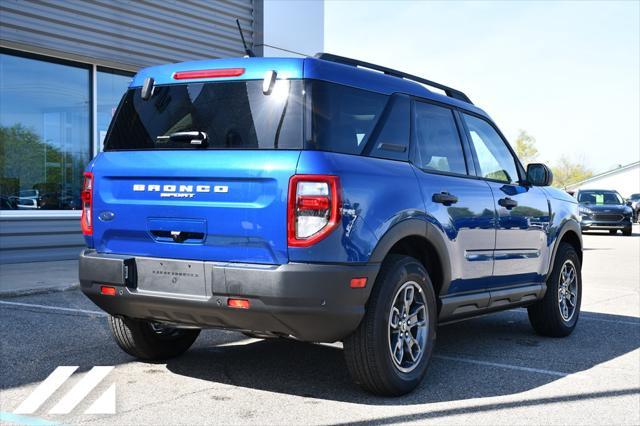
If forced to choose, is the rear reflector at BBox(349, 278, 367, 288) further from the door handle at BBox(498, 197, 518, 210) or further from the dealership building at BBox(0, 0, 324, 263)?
the dealership building at BBox(0, 0, 324, 263)

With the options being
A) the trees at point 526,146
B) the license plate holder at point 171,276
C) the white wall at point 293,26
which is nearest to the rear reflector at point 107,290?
the license plate holder at point 171,276

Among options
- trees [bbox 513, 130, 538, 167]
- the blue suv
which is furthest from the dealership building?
trees [bbox 513, 130, 538, 167]

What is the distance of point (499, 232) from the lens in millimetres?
5797

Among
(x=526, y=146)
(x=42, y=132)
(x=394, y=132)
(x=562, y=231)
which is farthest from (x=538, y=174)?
(x=526, y=146)

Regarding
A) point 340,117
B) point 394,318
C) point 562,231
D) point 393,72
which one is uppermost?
point 393,72

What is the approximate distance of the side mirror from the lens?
21.2ft

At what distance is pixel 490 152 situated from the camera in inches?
240

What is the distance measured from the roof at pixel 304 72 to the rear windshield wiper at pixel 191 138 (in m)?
0.36

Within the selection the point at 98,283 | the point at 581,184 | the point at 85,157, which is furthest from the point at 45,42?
the point at 581,184

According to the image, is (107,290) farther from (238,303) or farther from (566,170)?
(566,170)

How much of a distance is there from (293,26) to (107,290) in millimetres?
11892

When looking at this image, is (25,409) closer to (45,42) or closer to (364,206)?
(364,206)

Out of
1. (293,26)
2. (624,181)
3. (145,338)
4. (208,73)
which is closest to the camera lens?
(208,73)

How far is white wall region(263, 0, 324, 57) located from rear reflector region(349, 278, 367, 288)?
1135cm
